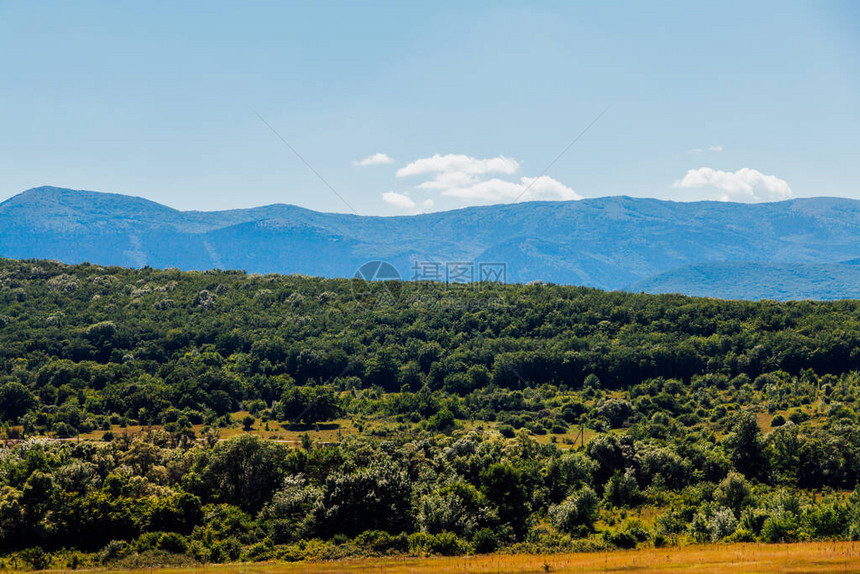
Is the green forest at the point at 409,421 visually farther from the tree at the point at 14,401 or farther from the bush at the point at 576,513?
the tree at the point at 14,401

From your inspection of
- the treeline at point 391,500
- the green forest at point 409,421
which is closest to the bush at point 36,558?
the treeline at point 391,500

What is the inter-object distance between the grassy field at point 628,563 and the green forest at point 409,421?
3276mm

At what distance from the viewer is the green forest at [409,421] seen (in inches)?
2416

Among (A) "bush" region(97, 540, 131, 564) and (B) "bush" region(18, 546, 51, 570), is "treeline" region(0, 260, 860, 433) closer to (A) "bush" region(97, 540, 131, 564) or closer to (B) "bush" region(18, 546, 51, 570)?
(B) "bush" region(18, 546, 51, 570)

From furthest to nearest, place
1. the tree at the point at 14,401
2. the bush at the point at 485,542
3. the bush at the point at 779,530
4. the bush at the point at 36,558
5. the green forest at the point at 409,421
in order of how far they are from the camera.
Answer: the tree at the point at 14,401, the green forest at the point at 409,421, the bush at the point at 485,542, the bush at the point at 779,530, the bush at the point at 36,558

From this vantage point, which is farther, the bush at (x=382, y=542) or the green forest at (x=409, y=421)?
the green forest at (x=409, y=421)

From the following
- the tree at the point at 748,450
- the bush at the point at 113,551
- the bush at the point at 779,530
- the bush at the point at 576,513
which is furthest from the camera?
the tree at the point at 748,450

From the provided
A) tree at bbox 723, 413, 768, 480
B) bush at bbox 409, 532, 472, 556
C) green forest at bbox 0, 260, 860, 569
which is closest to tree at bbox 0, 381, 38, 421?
green forest at bbox 0, 260, 860, 569

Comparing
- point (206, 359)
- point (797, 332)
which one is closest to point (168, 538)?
point (206, 359)

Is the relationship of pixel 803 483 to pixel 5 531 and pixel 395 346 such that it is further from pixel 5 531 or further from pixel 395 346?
pixel 395 346

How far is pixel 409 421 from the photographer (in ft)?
415

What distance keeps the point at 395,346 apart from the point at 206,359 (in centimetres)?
4070

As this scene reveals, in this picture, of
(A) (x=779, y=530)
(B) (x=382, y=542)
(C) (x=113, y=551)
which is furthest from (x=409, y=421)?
(A) (x=779, y=530)

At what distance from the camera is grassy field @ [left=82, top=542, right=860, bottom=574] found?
1930 inches
